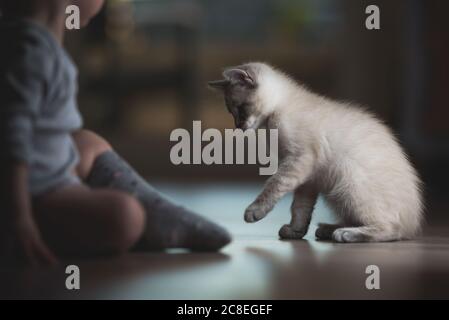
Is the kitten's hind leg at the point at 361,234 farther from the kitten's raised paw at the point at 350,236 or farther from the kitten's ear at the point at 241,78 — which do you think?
the kitten's ear at the point at 241,78

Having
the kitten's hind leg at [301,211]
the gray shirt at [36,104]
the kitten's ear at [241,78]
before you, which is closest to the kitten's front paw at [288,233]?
the kitten's hind leg at [301,211]

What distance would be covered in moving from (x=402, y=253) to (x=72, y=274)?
524 mm

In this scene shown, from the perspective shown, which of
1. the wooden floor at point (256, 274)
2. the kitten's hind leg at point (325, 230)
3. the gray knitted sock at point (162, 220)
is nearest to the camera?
the wooden floor at point (256, 274)

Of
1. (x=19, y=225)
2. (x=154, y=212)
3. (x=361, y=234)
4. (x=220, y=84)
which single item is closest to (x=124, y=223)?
(x=154, y=212)

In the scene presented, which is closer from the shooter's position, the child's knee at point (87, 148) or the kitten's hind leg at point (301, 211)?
the child's knee at point (87, 148)

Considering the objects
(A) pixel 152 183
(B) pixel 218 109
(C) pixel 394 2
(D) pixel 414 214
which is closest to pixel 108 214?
(A) pixel 152 183

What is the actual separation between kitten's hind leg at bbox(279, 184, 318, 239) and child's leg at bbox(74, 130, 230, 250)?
0.15m

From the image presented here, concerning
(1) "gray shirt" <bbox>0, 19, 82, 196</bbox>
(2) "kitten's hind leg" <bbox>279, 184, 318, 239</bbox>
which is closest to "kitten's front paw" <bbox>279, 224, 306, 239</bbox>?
(2) "kitten's hind leg" <bbox>279, 184, 318, 239</bbox>

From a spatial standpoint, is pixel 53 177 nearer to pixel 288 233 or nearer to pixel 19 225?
pixel 19 225

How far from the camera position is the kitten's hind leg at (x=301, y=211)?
3.94 feet

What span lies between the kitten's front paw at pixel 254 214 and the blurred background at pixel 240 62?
6 centimetres

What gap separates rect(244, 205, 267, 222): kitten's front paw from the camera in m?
1.17
